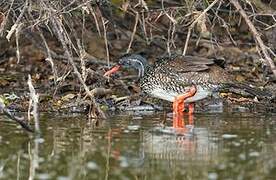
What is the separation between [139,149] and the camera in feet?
25.5

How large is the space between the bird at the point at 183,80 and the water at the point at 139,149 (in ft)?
2.47

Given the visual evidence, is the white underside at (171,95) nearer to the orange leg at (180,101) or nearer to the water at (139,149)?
the orange leg at (180,101)

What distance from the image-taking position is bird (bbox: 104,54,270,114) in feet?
33.8

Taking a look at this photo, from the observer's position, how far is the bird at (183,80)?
10289 mm

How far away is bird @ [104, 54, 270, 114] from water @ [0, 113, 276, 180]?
75cm

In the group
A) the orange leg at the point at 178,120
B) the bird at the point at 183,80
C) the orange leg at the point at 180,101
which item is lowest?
the orange leg at the point at 178,120

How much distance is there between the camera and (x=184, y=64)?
34.6ft

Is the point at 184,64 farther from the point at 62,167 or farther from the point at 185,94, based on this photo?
the point at 62,167

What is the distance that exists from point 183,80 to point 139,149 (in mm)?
2887

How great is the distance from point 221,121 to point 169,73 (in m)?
1.35

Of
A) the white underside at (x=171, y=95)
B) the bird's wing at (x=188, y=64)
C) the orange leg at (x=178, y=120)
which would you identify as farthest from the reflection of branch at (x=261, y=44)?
the white underside at (x=171, y=95)

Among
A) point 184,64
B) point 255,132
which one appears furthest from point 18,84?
point 255,132

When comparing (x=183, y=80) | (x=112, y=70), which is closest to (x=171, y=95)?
(x=183, y=80)

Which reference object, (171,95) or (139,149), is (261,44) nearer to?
(139,149)
